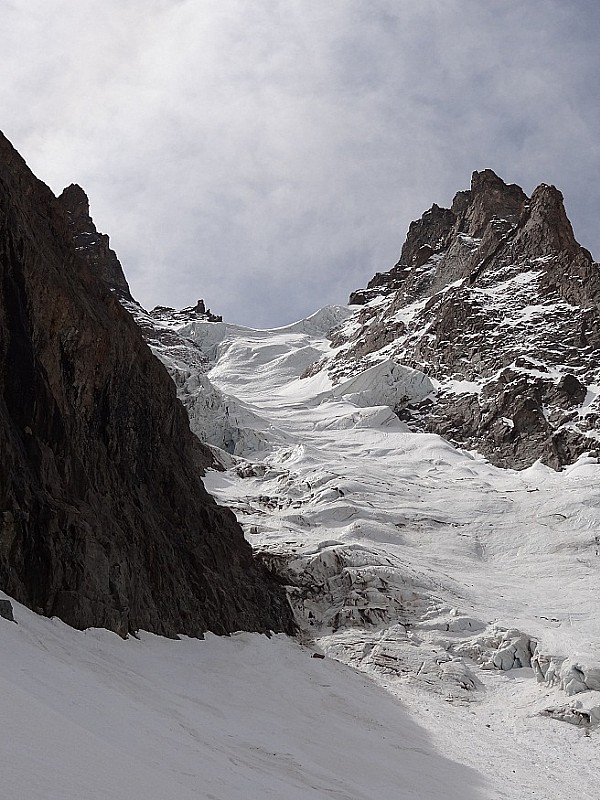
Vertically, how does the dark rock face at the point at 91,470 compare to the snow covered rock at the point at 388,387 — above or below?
below

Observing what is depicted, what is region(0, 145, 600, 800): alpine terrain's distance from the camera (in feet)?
31.1

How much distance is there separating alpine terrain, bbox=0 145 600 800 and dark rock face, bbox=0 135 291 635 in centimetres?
9

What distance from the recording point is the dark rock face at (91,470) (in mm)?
15797

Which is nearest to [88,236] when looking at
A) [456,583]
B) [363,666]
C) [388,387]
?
[388,387]

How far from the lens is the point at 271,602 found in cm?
2939

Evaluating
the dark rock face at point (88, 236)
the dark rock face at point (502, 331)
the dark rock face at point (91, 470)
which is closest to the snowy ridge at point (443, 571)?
the dark rock face at point (91, 470)

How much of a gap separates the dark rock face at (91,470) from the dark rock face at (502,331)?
183 feet

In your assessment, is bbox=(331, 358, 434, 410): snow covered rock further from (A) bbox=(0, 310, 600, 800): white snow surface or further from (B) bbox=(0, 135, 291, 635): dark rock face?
(B) bbox=(0, 135, 291, 635): dark rock face

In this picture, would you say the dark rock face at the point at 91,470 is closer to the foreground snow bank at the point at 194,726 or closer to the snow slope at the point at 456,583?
the foreground snow bank at the point at 194,726

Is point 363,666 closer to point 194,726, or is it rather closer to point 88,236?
point 194,726

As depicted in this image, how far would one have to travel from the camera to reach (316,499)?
167ft

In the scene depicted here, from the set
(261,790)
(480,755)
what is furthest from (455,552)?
(261,790)

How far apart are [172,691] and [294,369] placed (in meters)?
120

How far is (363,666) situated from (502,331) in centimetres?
7885
